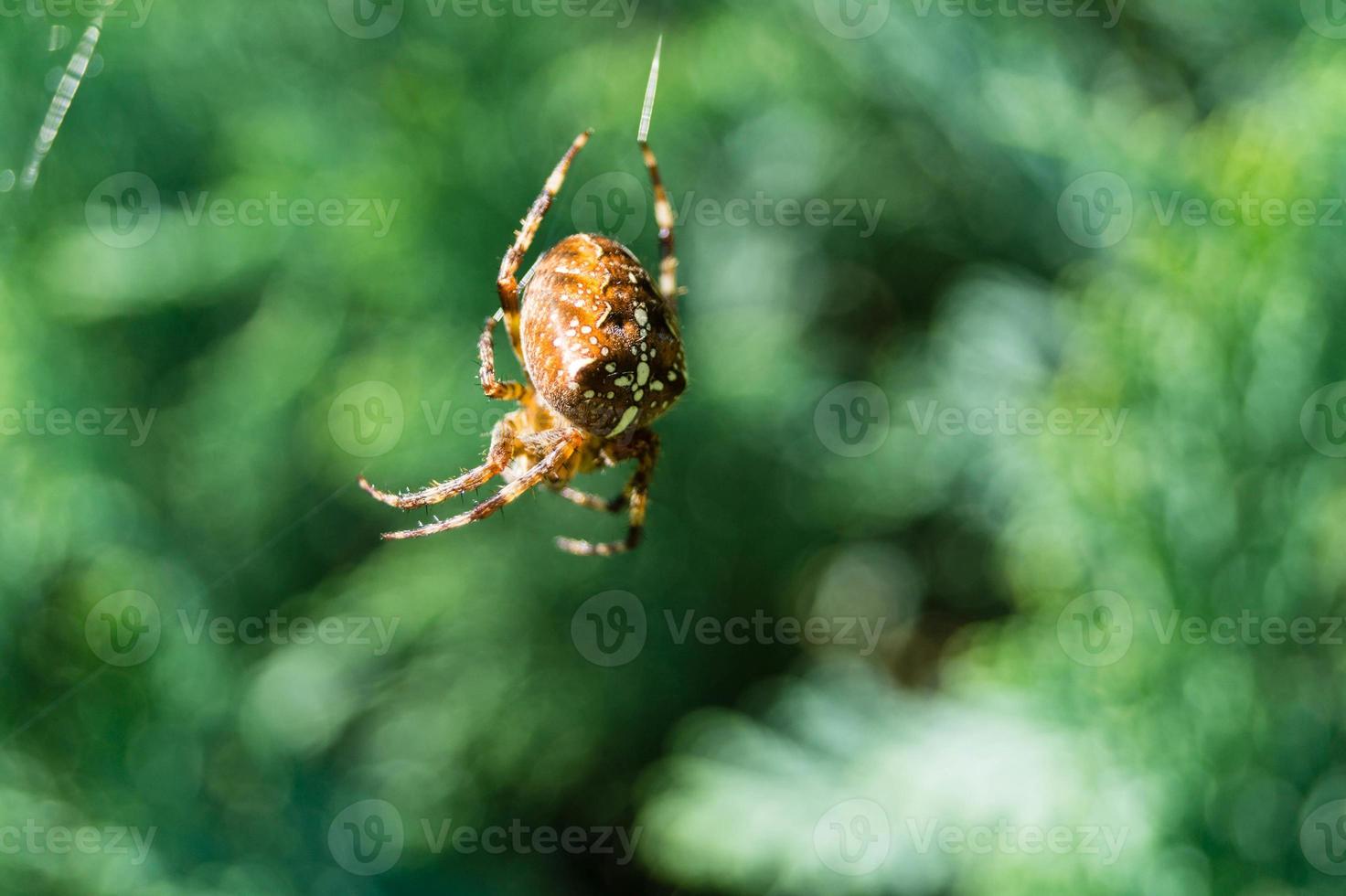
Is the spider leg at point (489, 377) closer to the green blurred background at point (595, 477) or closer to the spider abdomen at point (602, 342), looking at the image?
the spider abdomen at point (602, 342)

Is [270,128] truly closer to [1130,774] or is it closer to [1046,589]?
[1046,589]

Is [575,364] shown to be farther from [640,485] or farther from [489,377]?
[640,485]

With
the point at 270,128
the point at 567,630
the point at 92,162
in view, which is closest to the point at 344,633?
the point at 567,630

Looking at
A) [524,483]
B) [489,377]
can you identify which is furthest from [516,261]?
[524,483]

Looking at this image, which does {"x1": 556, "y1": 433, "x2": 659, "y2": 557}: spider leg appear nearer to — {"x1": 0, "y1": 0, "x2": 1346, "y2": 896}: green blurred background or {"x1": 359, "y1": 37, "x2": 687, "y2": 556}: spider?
{"x1": 359, "y1": 37, "x2": 687, "y2": 556}: spider

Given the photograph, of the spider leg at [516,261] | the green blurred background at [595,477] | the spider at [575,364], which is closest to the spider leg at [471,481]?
the spider at [575,364]

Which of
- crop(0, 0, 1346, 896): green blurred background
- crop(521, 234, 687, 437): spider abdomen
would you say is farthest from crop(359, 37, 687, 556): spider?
crop(0, 0, 1346, 896): green blurred background
